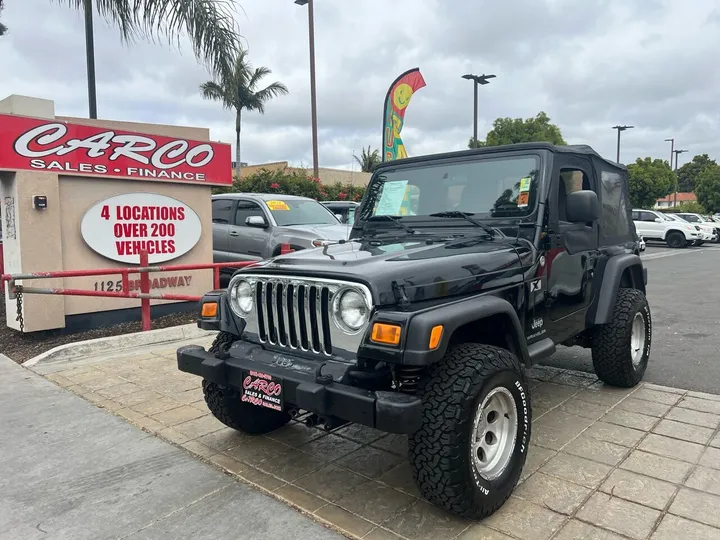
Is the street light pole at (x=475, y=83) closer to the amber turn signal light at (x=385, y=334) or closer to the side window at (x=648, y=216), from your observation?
the side window at (x=648, y=216)

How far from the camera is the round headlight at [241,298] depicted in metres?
3.40

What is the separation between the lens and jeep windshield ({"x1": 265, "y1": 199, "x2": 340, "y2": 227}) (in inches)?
372

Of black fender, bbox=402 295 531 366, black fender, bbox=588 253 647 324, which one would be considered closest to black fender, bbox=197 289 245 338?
black fender, bbox=402 295 531 366

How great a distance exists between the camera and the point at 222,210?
1019 cm

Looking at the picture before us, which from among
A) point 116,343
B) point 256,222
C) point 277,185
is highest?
point 277,185

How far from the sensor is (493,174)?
13.3 ft

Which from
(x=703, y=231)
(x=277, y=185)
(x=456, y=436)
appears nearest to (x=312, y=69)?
(x=277, y=185)

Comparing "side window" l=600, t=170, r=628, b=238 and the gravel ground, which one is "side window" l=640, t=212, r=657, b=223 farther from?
the gravel ground

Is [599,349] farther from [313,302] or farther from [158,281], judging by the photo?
[158,281]

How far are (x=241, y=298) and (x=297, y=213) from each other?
20.8 feet

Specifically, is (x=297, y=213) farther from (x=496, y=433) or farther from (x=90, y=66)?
(x=496, y=433)

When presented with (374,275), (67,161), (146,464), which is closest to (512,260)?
(374,275)

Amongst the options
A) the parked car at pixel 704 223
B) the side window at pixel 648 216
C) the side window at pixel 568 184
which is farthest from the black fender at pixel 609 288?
Result: the parked car at pixel 704 223

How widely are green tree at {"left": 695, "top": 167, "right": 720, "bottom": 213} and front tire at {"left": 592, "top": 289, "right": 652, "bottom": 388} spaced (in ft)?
146
